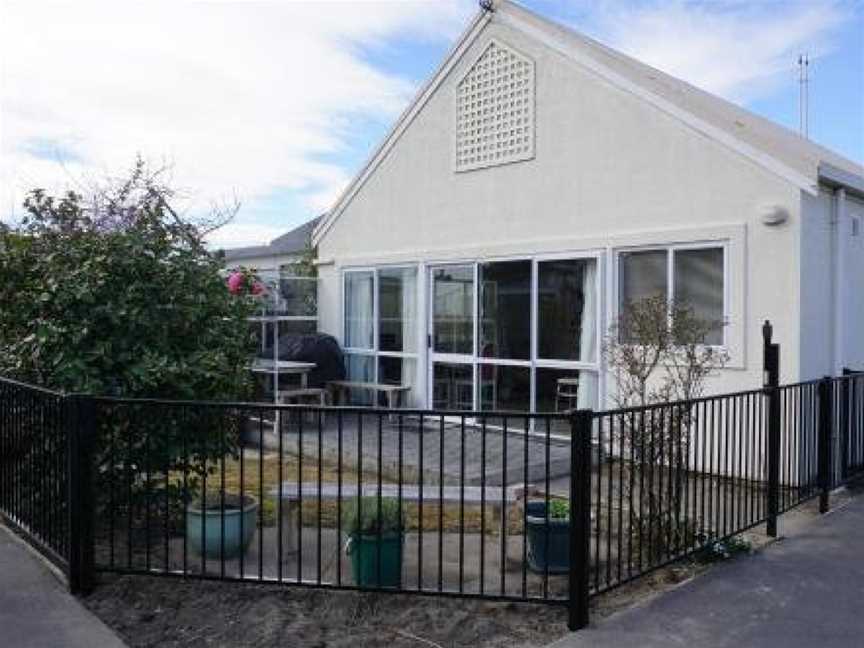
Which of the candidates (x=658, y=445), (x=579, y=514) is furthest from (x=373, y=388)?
(x=579, y=514)

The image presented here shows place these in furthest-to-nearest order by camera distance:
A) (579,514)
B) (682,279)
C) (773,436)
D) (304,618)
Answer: (682,279), (773,436), (304,618), (579,514)

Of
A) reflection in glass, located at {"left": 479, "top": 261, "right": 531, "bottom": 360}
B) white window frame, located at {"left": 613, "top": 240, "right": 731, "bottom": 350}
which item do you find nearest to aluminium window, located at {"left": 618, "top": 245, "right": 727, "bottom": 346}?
white window frame, located at {"left": 613, "top": 240, "right": 731, "bottom": 350}

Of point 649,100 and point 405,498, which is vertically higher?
point 649,100

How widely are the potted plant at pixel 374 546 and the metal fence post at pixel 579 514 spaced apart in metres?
1.04

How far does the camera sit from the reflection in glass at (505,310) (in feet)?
34.1

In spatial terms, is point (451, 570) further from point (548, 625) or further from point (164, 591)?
point (164, 591)

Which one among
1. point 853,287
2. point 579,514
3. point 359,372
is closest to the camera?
point 579,514

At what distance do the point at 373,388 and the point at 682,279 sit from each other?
192 inches

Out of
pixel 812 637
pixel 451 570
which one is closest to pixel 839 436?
pixel 812 637

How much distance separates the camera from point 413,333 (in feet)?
39.5

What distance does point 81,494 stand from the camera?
4941mm

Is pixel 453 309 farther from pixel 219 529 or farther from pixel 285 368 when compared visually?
pixel 219 529

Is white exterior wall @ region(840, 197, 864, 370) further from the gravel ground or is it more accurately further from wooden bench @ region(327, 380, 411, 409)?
wooden bench @ region(327, 380, 411, 409)

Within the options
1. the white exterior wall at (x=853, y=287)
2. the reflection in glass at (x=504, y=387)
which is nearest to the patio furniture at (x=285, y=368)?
the reflection in glass at (x=504, y=387)
